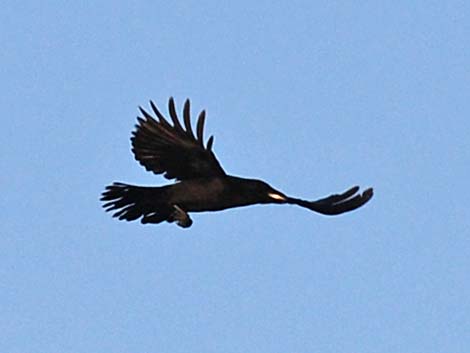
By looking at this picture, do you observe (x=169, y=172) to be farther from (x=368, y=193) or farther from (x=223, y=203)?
(x=368, y=193)

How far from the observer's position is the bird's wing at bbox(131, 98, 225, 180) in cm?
2058

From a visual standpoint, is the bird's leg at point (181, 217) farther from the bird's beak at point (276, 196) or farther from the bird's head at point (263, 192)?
the bird's beak at point (276, 196)

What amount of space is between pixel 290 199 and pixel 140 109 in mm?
2295

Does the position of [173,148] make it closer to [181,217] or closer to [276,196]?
[181,217]

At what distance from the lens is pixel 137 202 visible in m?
21.3

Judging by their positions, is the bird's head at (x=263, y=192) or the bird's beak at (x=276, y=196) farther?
the bird's beak at (x=276, y=196)

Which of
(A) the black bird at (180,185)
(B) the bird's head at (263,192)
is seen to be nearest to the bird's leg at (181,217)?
(A) the black bird at (180,185)

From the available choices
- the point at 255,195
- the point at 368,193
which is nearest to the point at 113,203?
the point at 255,195

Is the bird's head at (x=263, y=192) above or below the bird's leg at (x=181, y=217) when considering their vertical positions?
above

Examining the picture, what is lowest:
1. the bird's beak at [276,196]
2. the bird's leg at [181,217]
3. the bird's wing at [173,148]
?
the bird's leg at [181,217]

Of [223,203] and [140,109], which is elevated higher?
[140,109]

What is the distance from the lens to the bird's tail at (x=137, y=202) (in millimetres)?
21109

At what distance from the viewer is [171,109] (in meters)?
20.7

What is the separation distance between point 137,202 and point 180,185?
80 centimetres
